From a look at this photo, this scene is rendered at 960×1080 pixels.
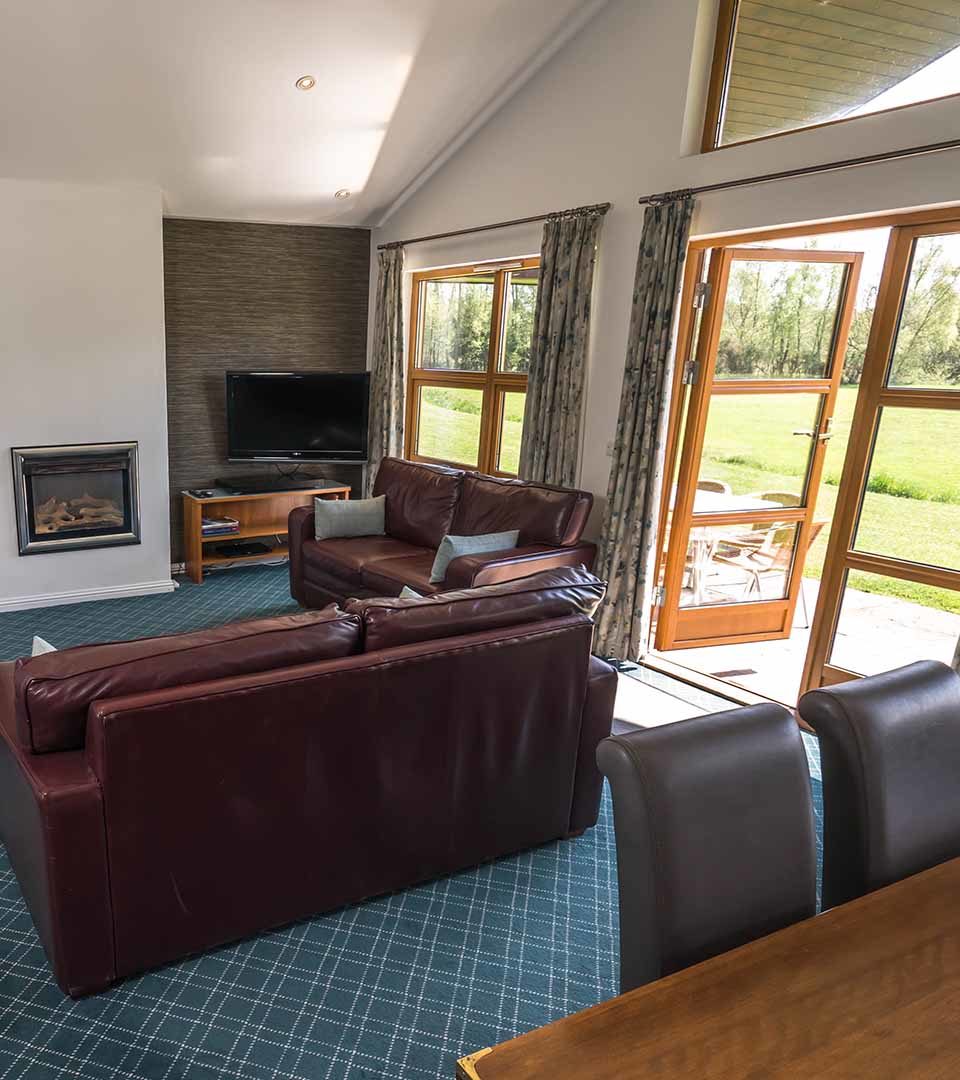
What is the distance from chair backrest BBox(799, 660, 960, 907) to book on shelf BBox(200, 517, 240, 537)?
498 cm

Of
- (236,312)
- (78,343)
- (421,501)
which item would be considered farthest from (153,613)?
(236,312)

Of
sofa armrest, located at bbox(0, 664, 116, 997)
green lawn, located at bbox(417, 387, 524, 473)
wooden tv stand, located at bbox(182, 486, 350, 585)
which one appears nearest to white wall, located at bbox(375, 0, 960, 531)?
green lawn, located at bbox(417, 387, 524, 473)

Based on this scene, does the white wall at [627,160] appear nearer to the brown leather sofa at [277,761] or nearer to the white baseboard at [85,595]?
the brown leather sofa at [277,761]

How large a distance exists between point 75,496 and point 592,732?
3.96 metres

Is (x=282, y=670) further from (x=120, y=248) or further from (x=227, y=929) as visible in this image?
(x=120, y=248)

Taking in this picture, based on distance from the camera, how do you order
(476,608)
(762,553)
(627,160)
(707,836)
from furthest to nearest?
(762,553) → (627,160) → (476,608) → (707,836)

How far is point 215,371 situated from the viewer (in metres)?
6.10

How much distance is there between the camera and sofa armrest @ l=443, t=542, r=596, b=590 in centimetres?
398

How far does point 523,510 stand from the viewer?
15.1 ft

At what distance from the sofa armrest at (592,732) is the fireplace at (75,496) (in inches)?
149

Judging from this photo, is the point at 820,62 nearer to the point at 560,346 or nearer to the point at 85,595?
the point at 560,346

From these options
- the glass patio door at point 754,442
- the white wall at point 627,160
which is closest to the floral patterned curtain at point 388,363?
the white wall at point 627,160

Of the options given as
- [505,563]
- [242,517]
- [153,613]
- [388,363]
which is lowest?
[153,613]

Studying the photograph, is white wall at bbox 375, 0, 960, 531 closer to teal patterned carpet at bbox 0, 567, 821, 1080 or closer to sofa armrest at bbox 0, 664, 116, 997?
teal patterned carpet at bbox 0, 567, 821, 1080
